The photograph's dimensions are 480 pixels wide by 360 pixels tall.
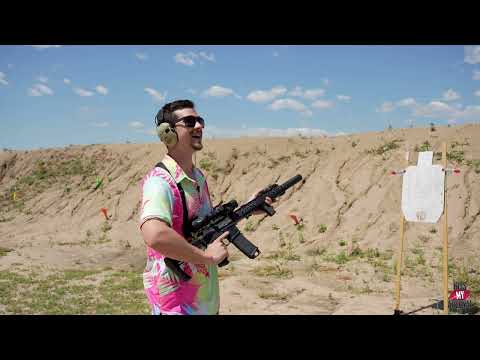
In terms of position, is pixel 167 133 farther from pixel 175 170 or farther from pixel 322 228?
pixel 322 228

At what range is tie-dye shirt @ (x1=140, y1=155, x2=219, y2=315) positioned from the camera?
7.41 feet

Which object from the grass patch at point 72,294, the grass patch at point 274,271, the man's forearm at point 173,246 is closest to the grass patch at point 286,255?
the grass patch at point 274,271

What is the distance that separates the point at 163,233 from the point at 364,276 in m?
10.1

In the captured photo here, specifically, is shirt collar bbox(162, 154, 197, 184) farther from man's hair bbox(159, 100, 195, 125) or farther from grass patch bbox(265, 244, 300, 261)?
grass patch bbox(265, 244, 300, 261)

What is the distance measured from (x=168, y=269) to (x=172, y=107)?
99cm

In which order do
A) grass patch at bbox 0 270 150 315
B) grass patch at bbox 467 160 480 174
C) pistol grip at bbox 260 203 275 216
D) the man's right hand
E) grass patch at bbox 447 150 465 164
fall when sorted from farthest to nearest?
1. grass patch at bbox 447 150 465 164
2. grass patch at bbox 467 160 480 174
3. grass patch at bbox 0 270 150 315
4. pistol grip at bbox 260 203 275 216
5. the man's right hand

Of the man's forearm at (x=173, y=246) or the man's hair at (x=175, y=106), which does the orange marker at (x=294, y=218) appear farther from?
the man's forearm at (x=173, y=246)

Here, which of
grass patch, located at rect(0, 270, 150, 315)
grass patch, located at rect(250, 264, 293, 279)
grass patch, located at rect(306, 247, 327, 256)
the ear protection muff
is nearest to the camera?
the ear protection muff

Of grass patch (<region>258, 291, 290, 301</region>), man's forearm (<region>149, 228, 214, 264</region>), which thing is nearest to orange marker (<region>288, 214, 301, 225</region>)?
grass patch (<region>258, 291, 290, 301</region>)

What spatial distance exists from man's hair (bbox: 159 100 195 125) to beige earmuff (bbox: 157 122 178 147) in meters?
0.07

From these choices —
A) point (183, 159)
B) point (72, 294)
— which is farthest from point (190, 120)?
point (72, 294)

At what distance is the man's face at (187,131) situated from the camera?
251cm

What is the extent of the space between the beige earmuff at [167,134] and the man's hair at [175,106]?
0.25 ft

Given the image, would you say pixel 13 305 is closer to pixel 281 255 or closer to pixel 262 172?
pixel 281 255
